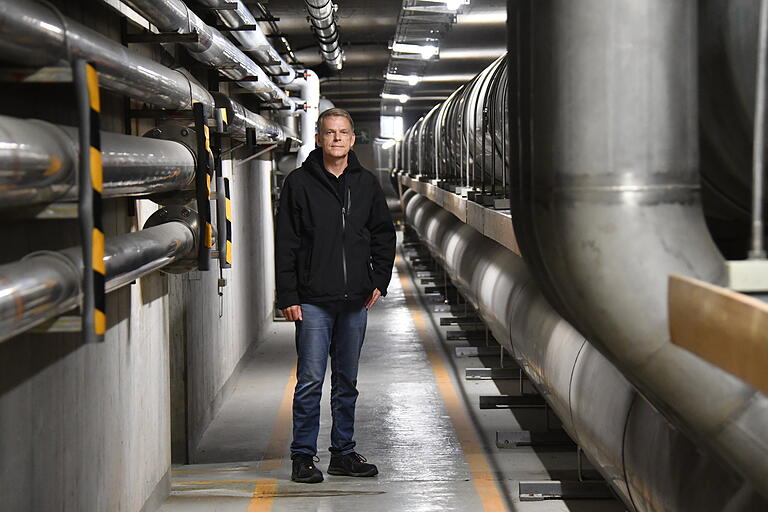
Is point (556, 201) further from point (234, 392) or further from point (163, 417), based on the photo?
point (234, 392)

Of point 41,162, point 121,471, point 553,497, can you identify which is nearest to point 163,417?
point 121,471

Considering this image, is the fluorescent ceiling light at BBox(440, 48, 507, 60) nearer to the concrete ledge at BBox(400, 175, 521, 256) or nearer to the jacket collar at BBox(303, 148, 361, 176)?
the concrete ledge at BBox(400, 175, 521, 256)

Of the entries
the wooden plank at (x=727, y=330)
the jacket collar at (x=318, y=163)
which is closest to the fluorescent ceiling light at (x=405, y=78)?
the jacket collar at (x=318, y=163)

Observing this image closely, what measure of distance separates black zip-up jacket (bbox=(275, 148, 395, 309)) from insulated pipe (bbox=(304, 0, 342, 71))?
323 centimetres

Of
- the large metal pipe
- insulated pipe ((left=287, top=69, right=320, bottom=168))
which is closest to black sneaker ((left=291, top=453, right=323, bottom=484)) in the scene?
the large metal pipe

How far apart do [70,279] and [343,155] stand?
8.78 ft

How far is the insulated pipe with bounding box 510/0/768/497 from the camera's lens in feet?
6.35

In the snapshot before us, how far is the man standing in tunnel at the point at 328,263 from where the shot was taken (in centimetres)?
515

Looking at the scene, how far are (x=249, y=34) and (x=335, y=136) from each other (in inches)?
78.4

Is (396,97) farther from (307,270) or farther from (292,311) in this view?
(292,311)

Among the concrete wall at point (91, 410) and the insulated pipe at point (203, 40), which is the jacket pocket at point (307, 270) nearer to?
the concrete wall at point (91, 410)

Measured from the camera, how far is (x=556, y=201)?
206 cm

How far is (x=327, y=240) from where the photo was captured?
5172 mm

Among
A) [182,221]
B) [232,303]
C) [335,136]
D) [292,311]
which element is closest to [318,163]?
[335,136]
